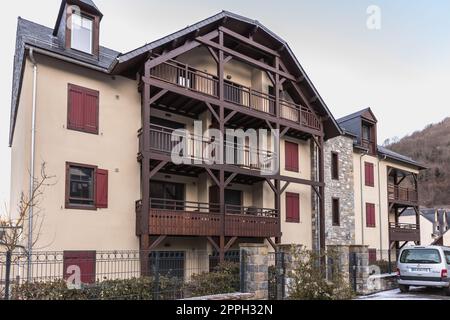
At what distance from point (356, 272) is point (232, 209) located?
6157 mm

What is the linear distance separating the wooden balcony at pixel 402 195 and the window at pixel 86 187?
21111mm

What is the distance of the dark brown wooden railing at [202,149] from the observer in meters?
16.9

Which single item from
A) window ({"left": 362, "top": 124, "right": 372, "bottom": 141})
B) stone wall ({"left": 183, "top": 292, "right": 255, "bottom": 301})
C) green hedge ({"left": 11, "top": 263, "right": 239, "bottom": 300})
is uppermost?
window ({"left": 362, "top": 124, "right": 372, "bottom": 141})

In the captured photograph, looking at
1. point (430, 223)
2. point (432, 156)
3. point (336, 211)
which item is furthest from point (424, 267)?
point (432, 156)

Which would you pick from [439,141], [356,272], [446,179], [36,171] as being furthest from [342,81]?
[439,141]

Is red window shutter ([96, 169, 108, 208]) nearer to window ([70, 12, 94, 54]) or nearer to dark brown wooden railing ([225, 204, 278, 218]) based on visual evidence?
window ([70, 12, 94, 54])

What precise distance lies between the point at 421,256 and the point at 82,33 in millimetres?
14278

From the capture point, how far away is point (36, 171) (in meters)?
14.0

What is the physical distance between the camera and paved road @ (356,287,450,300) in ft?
46.2

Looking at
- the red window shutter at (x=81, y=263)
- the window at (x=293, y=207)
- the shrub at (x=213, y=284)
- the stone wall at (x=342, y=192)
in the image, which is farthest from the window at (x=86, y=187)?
the stone wall at (x=342, y=192)

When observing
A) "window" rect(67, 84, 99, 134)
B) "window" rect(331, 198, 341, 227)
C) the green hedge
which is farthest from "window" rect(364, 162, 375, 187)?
"window" rect(67, 84, 99, 134)

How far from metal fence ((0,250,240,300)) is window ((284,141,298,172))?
826 centimetres

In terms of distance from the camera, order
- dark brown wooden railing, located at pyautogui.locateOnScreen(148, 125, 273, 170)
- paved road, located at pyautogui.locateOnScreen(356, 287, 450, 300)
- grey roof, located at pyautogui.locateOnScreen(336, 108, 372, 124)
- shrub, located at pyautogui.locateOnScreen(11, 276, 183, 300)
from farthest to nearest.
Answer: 1. grey roof, located at pyautogui.locateOnScreen(336, 108, 372, 124)
2. dark brown wooden railing, located at pyautogui.locateOnScreen(148, 125, 273, 170)
3. paved road, located at pyautogui.locateOnScreen(356, 287, 450, 300)
4. shrub, located at pyautogui.locateOnScreen(11, 276, 183, 300)
